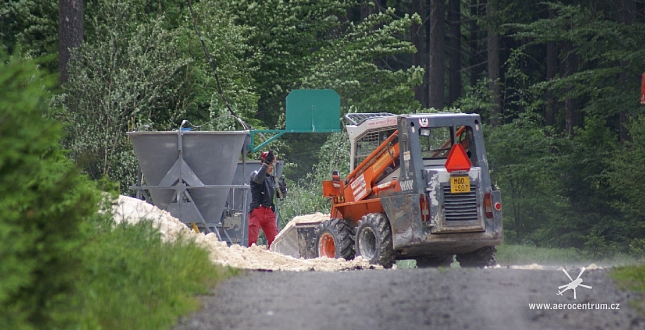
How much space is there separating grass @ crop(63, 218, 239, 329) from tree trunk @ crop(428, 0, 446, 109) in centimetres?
3603

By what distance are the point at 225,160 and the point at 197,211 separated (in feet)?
3.21

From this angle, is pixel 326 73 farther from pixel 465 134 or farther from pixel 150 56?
pixel 465 134

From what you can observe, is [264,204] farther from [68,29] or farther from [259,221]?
[68,29]

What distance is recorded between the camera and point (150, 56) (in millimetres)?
22156

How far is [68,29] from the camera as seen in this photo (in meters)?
22.0

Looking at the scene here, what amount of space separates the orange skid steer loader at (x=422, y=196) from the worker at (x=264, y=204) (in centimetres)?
271

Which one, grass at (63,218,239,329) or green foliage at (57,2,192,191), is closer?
grass at (63,218,239,329)

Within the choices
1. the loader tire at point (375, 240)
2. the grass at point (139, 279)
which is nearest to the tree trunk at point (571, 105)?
the loader tire at point (375, 240)

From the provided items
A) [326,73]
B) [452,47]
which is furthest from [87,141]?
[452,47]

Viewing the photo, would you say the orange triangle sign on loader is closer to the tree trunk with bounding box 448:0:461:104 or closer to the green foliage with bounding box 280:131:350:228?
the green foliage with bounding box 280:131:350:228

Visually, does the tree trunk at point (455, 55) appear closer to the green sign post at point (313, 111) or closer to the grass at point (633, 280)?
the green sign post at point (313, 111)

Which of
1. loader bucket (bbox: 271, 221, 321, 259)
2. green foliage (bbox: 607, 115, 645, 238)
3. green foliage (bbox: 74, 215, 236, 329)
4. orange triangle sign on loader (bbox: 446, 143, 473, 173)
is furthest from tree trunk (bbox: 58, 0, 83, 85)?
green foliage (bbox: 607, 115, 645, 238)

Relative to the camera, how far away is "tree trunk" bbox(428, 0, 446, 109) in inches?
1790

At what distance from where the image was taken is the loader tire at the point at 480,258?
1392 centimetres
